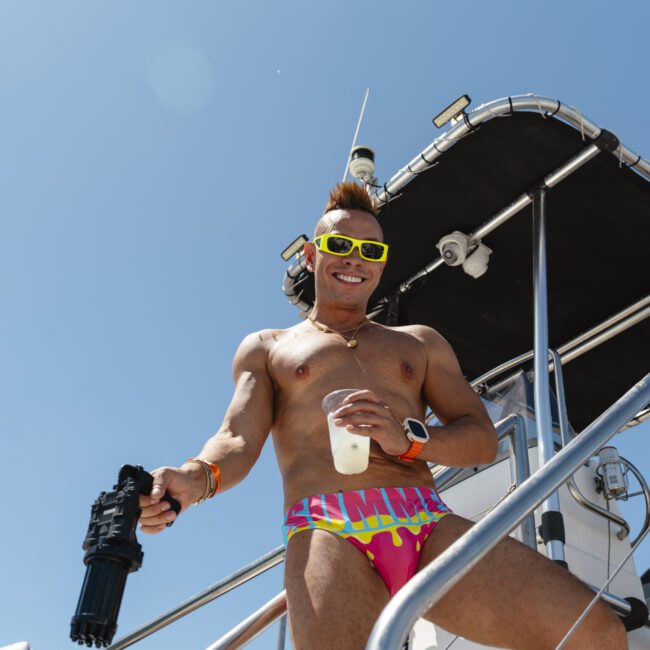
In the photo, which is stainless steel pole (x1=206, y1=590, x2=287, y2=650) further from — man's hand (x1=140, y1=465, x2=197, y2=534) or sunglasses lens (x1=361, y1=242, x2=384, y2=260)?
sunglasses lens (x1=361, y1=242, x2=384, y2=260)

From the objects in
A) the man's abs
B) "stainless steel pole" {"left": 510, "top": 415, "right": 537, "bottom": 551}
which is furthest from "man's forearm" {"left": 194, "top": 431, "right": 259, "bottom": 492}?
"stainless steel pole" {"left": 510, "top": 415, "right": 537, "bottom": 551}

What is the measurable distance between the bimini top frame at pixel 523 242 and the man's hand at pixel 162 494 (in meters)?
2.92

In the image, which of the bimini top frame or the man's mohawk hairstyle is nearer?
the man's mohawk hairstyle

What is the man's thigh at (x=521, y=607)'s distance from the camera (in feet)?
5.68

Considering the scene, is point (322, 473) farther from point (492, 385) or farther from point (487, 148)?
point (492, 385)

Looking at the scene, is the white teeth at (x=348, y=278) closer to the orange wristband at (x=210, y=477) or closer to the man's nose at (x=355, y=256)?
the man's nose at (x=355, y=256)

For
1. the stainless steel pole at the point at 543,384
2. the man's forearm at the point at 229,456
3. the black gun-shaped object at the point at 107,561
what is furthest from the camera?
the stainless steel pole at the point at 543,384

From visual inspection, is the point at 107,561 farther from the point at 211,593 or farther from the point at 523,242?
the point at 523,242

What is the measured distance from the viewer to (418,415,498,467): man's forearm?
2.03 m

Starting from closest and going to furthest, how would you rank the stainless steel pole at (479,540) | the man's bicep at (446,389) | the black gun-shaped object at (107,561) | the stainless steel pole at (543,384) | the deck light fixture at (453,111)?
the stainless steel pole at (479,540)
the black gun-shaped object at (107,561)
the man's bicep at (446,389)
the stainless steel pole at (543,384)
the deck light fixture at (453,111)

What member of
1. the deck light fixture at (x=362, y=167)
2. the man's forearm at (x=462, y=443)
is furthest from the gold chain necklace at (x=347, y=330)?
the deck light fixture at (x=362, y=167)

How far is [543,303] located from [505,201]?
884 millimetres

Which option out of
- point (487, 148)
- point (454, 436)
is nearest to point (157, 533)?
point (454, 436)

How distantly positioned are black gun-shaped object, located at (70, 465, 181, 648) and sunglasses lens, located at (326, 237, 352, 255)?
4.11 feet
